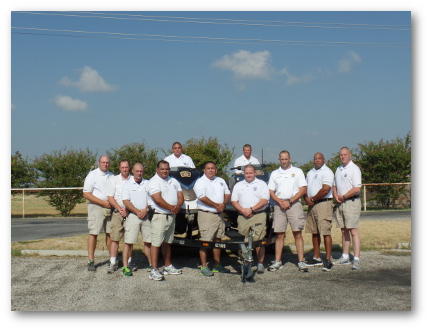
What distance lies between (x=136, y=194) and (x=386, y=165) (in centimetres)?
1868

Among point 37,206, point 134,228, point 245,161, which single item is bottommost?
point 37,206

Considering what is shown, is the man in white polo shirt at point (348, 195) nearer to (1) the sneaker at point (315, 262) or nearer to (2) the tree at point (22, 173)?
(1) the sneaker at point (315, 262)

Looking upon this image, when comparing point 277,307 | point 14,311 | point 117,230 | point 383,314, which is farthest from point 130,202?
point 383,314

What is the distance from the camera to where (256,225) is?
7914mm

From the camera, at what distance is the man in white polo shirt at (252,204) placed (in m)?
7.94

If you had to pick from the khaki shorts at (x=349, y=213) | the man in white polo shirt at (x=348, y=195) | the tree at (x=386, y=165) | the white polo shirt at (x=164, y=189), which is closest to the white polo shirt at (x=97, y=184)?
the white polo shirt at (x=164, y=189)

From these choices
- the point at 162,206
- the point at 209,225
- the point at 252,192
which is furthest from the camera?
the point at 252,192

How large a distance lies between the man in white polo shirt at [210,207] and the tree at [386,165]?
17374mm

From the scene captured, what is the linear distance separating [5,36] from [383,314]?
533 cm

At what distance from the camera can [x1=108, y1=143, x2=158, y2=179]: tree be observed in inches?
862

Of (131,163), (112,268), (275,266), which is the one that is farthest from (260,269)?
(131,163)

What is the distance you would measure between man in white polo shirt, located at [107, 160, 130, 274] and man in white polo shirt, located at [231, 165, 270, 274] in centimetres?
175

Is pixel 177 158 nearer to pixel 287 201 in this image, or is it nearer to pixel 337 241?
pixel 287 201

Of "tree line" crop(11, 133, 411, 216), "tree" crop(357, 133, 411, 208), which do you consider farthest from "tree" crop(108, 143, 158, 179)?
"tree" crop(357, 133, 411, 208)
